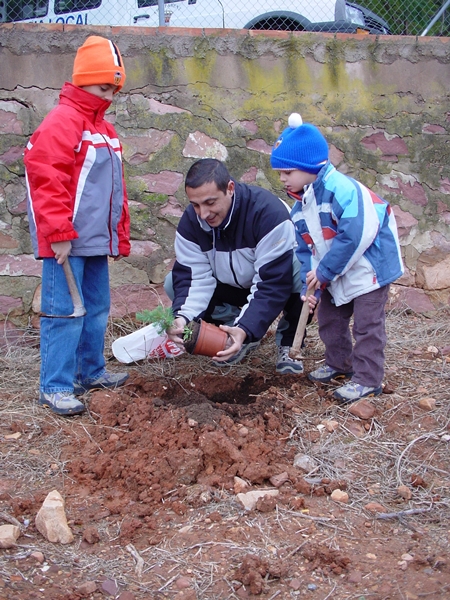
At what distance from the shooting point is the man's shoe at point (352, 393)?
2902mm

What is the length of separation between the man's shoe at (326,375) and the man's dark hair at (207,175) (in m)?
0.98

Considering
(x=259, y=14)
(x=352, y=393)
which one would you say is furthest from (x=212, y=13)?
(x=352, y=393)

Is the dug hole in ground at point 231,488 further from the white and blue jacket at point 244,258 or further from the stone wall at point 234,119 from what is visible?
the stone wall at point 234,119

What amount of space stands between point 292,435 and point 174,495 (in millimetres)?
593

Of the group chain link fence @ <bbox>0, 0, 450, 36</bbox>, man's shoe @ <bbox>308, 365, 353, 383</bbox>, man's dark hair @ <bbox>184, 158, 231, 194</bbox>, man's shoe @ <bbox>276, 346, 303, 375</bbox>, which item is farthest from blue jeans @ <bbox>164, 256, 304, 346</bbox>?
chain link fence @ <bbox>0, 0, 450, 36</bbox>

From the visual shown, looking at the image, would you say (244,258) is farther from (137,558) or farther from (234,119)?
(137,558)

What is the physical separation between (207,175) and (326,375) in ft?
3.64

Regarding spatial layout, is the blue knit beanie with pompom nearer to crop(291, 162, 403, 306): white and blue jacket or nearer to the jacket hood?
crop(291, 162, 403, 306): white and blue jacket

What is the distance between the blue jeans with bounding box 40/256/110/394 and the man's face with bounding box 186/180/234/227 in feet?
1.69

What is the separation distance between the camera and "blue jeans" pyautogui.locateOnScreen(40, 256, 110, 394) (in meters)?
2.82

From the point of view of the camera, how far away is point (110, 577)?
188 cm

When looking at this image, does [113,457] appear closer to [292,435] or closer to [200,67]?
[292,435]

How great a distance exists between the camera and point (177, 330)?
2906 millimetres

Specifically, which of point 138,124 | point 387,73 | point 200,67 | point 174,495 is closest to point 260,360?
point 174,495
